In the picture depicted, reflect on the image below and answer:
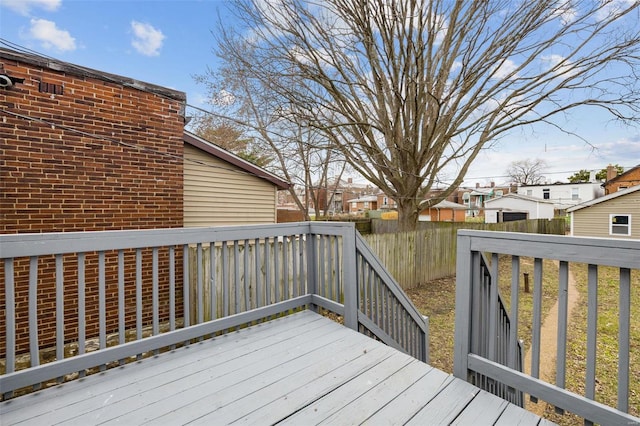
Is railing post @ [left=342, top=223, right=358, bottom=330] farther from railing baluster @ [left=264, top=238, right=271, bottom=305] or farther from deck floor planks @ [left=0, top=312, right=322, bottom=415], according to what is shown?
railing baluster @ [left=264, top=238, right=271, bottom=305]

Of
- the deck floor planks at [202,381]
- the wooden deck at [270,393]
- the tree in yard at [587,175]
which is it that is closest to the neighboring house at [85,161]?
the wooden deck at [270,393]

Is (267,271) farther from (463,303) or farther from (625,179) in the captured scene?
(625,179)

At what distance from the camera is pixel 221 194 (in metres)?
6.96

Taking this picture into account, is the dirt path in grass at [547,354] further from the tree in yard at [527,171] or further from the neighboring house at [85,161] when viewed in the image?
the tree in yard at [527,171]

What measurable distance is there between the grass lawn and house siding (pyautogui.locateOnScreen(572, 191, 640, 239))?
6473mm

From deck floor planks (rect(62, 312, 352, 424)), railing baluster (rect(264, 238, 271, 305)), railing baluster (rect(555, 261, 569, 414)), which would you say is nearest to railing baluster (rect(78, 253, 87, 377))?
deck floor planks (rect(62, 312, 352, 424))

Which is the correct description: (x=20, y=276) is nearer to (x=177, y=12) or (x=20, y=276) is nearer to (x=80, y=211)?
(x=80, y=211)

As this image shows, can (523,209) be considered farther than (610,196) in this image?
Yes

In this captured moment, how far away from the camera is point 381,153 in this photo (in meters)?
9.00

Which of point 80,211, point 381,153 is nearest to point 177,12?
point 80,211

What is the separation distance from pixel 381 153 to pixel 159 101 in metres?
5.99

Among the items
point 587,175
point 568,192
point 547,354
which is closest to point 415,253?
point 547,354

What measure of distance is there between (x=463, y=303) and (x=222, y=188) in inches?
242

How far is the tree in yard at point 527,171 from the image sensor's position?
40.9m
